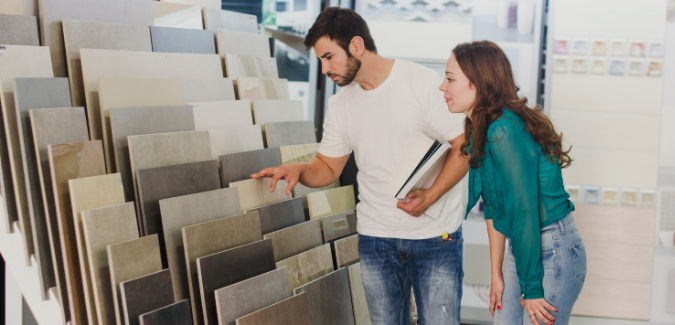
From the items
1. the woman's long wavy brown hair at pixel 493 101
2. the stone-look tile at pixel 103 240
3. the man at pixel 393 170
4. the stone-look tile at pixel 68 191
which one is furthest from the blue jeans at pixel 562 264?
the stone-look tile at pixel 68 191

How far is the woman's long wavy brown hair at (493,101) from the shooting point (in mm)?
1104

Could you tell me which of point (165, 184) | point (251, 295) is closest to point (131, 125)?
point (165, 184)

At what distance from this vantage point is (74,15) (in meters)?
1.48

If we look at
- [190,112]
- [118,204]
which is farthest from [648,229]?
[118,204]

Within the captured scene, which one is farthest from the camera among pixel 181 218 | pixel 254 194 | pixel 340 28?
pixel 254 194

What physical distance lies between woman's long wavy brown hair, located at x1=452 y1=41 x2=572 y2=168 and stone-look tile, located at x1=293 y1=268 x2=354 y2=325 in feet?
2.63

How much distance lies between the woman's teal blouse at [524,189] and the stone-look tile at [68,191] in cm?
104

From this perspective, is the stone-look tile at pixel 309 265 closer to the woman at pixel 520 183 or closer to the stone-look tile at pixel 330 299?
the stone-look tile at pixel 330 299

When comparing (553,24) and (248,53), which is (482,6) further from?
(248,53)

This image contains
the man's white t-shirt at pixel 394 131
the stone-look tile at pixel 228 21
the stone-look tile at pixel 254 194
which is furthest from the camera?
the stone-look tile at pixel 228 21

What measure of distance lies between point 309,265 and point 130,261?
714mm

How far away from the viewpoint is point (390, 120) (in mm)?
1545

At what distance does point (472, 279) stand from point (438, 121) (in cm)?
177

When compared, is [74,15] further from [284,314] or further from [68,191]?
[284,314]
